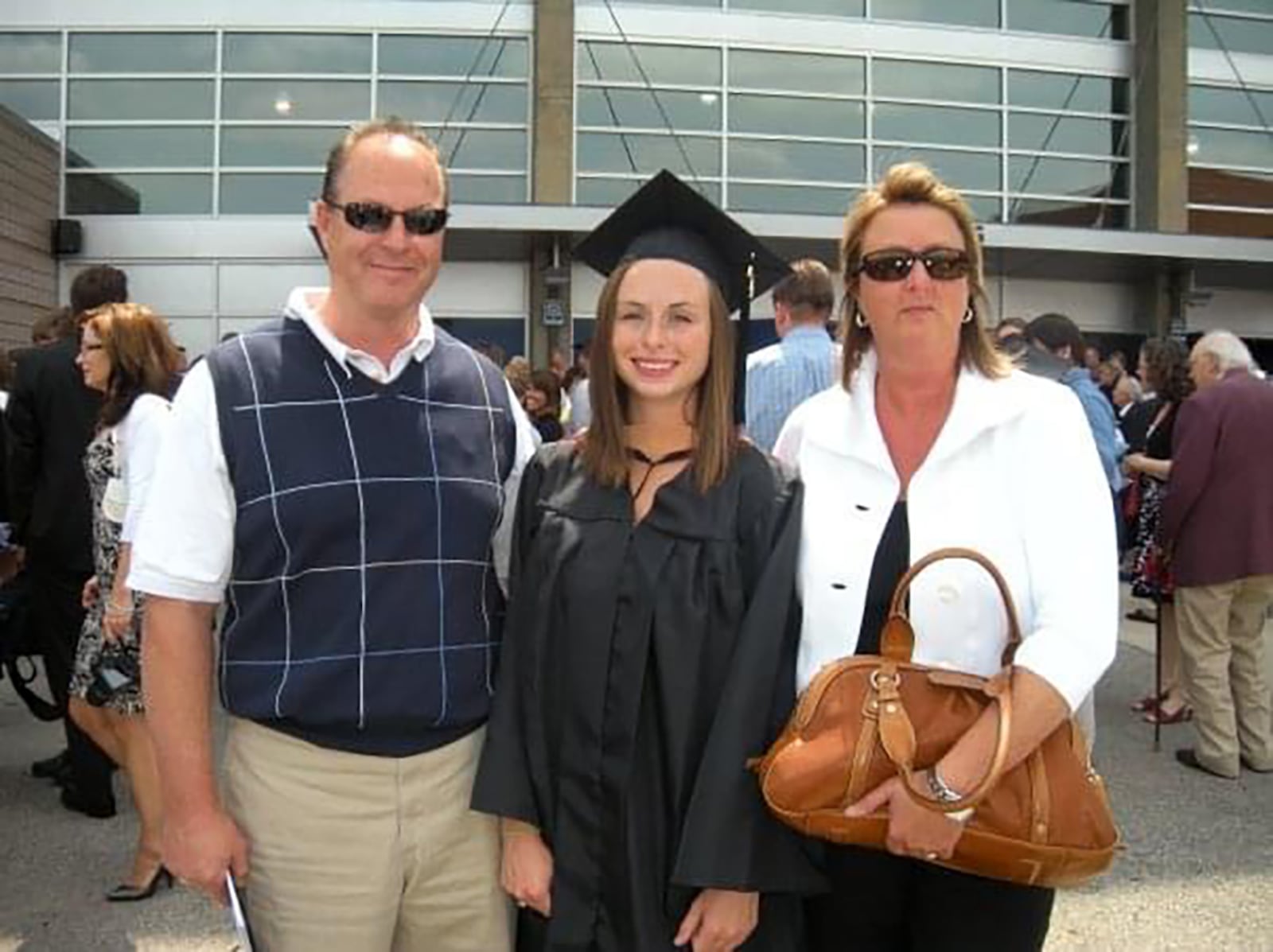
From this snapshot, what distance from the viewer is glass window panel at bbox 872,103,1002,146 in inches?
629

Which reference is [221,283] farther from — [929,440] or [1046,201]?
[929,440]

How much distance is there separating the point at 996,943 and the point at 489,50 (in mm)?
14519

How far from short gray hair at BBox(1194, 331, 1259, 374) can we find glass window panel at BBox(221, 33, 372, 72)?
11862 millimetres

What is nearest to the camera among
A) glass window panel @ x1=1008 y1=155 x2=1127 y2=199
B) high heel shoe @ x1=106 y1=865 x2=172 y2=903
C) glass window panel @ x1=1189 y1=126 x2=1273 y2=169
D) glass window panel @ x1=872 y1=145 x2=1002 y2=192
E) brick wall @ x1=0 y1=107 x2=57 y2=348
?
high heel shoe @ x1=106 y1=865 x2=172 y2=903

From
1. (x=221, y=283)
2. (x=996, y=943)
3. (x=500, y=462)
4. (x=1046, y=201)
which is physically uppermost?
(x=1046, y=201)

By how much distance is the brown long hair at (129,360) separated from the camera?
4191 mm

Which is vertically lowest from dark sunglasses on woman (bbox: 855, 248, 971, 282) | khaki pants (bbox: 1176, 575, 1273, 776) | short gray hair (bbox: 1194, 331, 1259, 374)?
khaki pants (bbox: 1176, 575, 1273, 776)

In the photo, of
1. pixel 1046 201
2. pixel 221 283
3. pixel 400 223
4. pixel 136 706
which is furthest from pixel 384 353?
pixel 1046 201

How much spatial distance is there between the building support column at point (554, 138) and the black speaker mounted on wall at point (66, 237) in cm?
556

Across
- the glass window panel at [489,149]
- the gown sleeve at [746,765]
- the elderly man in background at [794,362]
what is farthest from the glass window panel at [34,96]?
the gown sleeve at [746,765]

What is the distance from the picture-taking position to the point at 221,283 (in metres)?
14.9

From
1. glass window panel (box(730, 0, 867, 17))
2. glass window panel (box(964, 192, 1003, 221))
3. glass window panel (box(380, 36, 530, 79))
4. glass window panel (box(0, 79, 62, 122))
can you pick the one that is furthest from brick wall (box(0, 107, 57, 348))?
glass window panel (box(964, 192, 1003, 221))

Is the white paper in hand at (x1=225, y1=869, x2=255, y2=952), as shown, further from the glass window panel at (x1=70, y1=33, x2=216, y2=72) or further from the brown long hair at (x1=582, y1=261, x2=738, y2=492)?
the glass window panel at (x1=70, y1=33, x2=216, y2=72)

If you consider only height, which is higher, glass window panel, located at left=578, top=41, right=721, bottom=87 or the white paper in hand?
glass window panel, located at left=578, top=41, right=721, bottom=87
